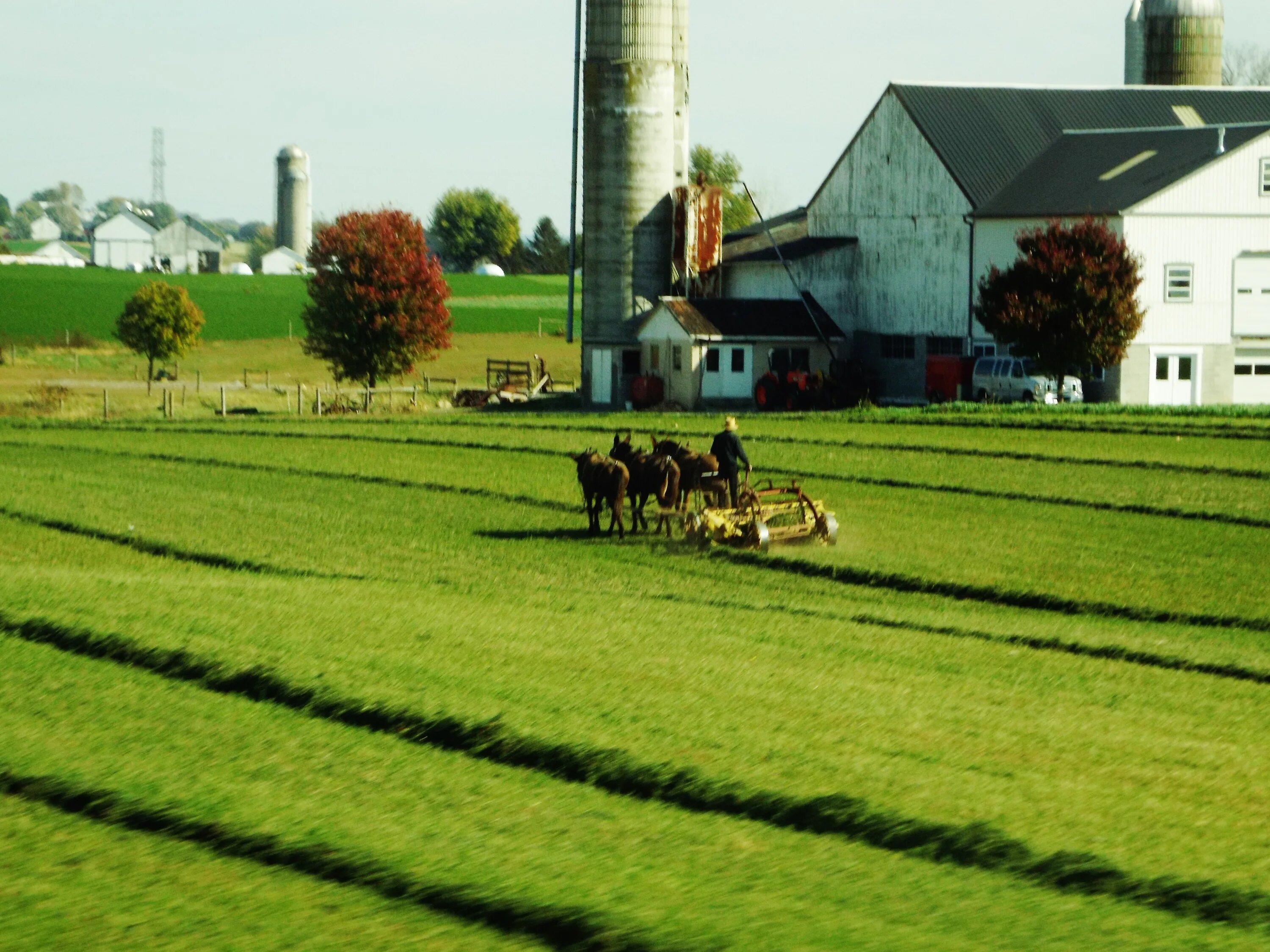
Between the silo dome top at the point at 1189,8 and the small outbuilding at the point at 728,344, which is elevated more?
the silo dome top at the point at 1189,8

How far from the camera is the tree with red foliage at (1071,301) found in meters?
51.8

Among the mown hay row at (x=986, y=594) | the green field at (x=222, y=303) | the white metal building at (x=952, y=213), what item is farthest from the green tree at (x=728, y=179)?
the mown hay row at (x=986, y=594)

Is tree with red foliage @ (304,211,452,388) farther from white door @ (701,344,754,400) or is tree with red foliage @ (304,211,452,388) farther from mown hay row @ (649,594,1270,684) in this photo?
mown hay row @ (649,594,1270,684)

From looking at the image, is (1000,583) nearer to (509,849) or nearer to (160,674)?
(160,674)

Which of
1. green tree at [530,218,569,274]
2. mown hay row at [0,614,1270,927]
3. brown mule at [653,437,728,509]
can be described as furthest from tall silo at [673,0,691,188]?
green tree at [530,218,569,274]

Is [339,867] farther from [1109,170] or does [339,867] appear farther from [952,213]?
[952,213]

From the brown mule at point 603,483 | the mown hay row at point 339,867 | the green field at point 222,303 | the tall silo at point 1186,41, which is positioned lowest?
the mown hay row at point 339,867

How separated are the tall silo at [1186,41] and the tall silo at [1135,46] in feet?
2.45

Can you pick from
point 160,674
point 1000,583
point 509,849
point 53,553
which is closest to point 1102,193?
→ point 1000,583

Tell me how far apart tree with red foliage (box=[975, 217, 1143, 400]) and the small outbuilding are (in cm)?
1155

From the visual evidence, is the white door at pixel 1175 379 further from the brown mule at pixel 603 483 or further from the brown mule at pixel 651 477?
the brown mule at pixel 603 483

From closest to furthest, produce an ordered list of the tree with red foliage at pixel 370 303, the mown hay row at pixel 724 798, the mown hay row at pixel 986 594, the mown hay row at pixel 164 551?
1. the mown hay row at pixel 724 798
2. the mown hay row at pixel 986 594
3. the mown hay row at pixel 164 551
4. the tree with red foliage at pixel 370 303

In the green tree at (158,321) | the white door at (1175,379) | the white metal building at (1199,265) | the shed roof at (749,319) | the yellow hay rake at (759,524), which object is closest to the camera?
the yellow hay rake at (759,524)

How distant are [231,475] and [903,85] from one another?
3705cm
